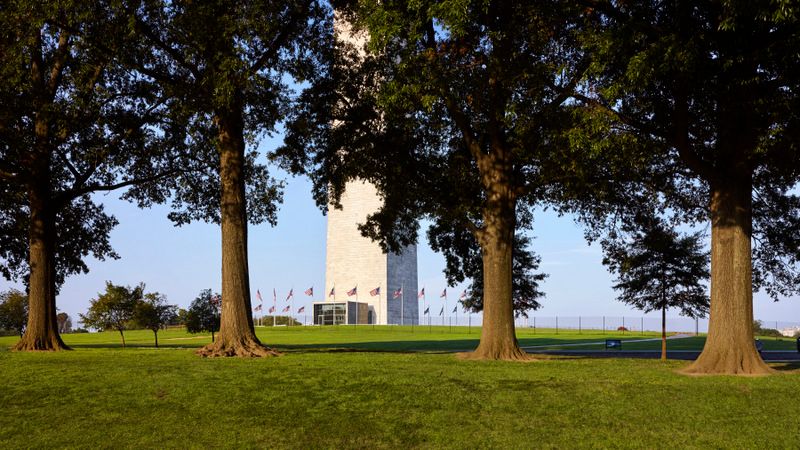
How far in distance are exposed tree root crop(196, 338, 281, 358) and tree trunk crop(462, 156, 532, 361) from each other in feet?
21.8

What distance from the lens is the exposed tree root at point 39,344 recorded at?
24.9 m

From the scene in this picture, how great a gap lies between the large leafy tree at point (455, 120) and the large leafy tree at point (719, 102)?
179 cm

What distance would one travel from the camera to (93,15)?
821 inches

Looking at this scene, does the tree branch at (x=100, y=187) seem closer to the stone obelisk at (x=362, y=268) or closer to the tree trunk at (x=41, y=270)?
the tree trunk at (x=41, y=270)

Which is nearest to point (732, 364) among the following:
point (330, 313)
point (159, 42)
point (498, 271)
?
point (498, 271)

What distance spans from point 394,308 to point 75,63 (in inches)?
2733

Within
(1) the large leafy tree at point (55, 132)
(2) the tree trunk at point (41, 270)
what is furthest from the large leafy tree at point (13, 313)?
(2) the tree trunk at point (41, 270)

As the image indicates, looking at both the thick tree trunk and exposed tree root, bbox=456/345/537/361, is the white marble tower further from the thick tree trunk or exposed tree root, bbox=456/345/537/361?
the thick tree trunk

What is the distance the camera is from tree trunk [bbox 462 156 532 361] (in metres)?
22.1

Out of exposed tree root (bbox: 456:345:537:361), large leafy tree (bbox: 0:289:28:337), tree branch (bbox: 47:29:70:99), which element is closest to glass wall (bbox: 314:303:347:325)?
large leafy tree (bbox: 0:289:28:337)

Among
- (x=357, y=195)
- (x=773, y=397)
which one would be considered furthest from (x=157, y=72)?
(x=357, y=195)

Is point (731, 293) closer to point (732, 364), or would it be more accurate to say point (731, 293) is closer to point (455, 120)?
point (732, 364)

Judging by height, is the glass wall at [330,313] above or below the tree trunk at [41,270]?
below

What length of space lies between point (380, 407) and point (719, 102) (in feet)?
40.9
